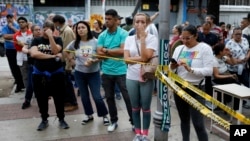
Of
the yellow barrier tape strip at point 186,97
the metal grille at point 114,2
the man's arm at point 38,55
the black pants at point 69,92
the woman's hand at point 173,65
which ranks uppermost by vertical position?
the metal grille at point 114,2

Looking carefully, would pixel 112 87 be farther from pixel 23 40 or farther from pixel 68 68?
pixel 23 40

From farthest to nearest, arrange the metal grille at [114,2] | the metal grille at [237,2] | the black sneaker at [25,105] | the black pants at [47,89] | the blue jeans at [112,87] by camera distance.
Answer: the metal grille at [237,2] → the metal grille at [114,2] → the black sneaker at [25,105] → the black pants at [47,89] → the blue jeans at [112,87]

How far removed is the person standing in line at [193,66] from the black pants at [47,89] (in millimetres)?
→ 2046

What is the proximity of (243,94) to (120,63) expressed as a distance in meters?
1.85

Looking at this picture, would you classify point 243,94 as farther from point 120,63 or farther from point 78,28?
point 78,28

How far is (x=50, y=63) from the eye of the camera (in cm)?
504

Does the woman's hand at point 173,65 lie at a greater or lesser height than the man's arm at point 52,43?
lesser

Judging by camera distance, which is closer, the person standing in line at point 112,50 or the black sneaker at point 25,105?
the person standing in line at point 112,50

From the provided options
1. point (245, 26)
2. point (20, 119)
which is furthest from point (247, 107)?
point (20, 119)

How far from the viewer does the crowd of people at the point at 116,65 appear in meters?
3.94

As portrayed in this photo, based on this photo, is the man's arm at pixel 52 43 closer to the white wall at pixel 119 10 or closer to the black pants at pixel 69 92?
the black pants at pixel 69 92

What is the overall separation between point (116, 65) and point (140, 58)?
0.76 metres

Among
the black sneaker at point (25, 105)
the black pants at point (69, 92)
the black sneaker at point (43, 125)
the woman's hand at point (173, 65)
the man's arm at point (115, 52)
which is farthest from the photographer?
the black sneaker at point (25, 105)

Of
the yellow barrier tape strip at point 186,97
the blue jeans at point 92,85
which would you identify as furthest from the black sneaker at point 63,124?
the yellow barrier tape strip at point 186,97
